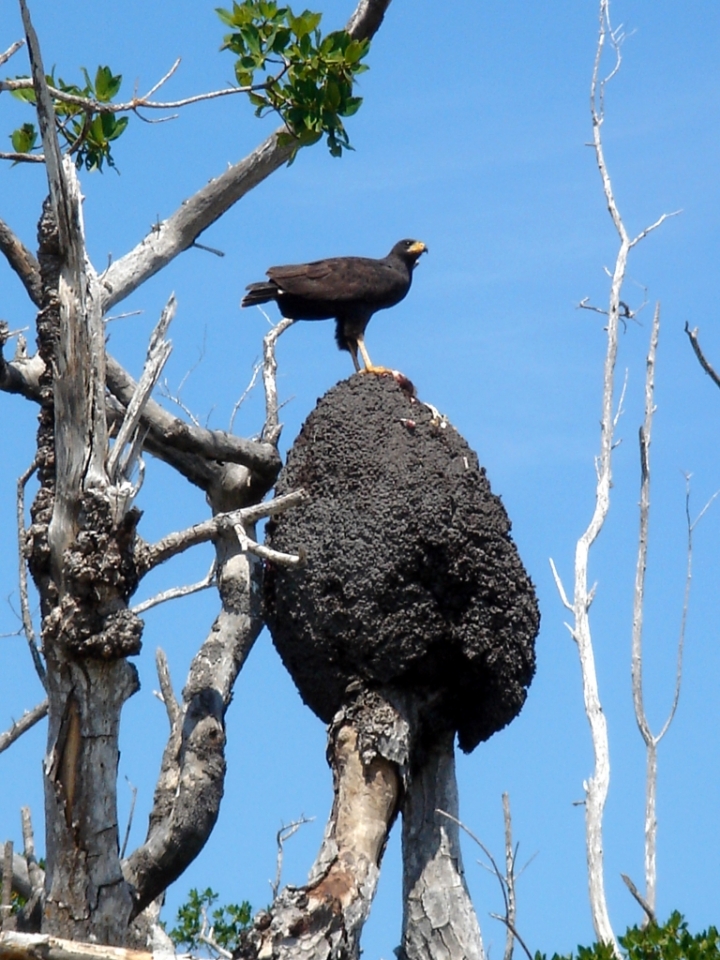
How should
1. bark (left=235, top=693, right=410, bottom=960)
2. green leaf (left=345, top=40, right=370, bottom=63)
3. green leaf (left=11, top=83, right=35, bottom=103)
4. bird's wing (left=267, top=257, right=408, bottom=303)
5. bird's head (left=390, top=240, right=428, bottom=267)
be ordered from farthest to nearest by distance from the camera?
bird's head (left=390, top=240, right=428, bottom=267) < bird's wing (left=267, top=257, right=408, bottom=303) < green leaf (left=11, top=83, right=35, bottom=103) < green leaf (left=345, top=40, right=370, bottom=63) < bark (left=235, top=693, right=410, bottom=960)

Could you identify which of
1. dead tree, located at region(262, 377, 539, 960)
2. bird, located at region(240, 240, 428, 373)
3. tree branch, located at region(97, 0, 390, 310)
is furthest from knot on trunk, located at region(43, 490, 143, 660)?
bird, located at region(240, 240, 428, 373)

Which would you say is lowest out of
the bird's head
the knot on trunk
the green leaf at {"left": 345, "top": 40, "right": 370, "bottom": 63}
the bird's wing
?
the knot on trunk

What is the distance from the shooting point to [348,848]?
5.89 meters

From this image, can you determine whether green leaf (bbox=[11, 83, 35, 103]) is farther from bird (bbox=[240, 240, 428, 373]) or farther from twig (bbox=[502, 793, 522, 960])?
twig (bbox=[502, 793, 522, 960])

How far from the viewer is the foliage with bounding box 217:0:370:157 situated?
6797mm

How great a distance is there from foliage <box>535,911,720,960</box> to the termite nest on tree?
1.06m

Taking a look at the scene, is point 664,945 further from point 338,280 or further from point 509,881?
point 338,280

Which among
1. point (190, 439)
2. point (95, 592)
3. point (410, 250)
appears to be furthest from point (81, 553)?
point (410, 250)

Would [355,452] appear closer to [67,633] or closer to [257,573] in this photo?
[257,573]

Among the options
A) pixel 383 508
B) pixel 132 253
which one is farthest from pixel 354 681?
pixel 132 253

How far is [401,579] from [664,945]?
75.7 inches

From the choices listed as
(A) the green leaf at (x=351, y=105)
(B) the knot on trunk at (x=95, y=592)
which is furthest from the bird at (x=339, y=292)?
(B) the knot on trunk at (x=95, y=592)

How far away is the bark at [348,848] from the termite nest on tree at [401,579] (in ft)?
0.60

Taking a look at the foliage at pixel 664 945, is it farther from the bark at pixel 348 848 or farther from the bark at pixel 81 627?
the bark at pixel 81 627
